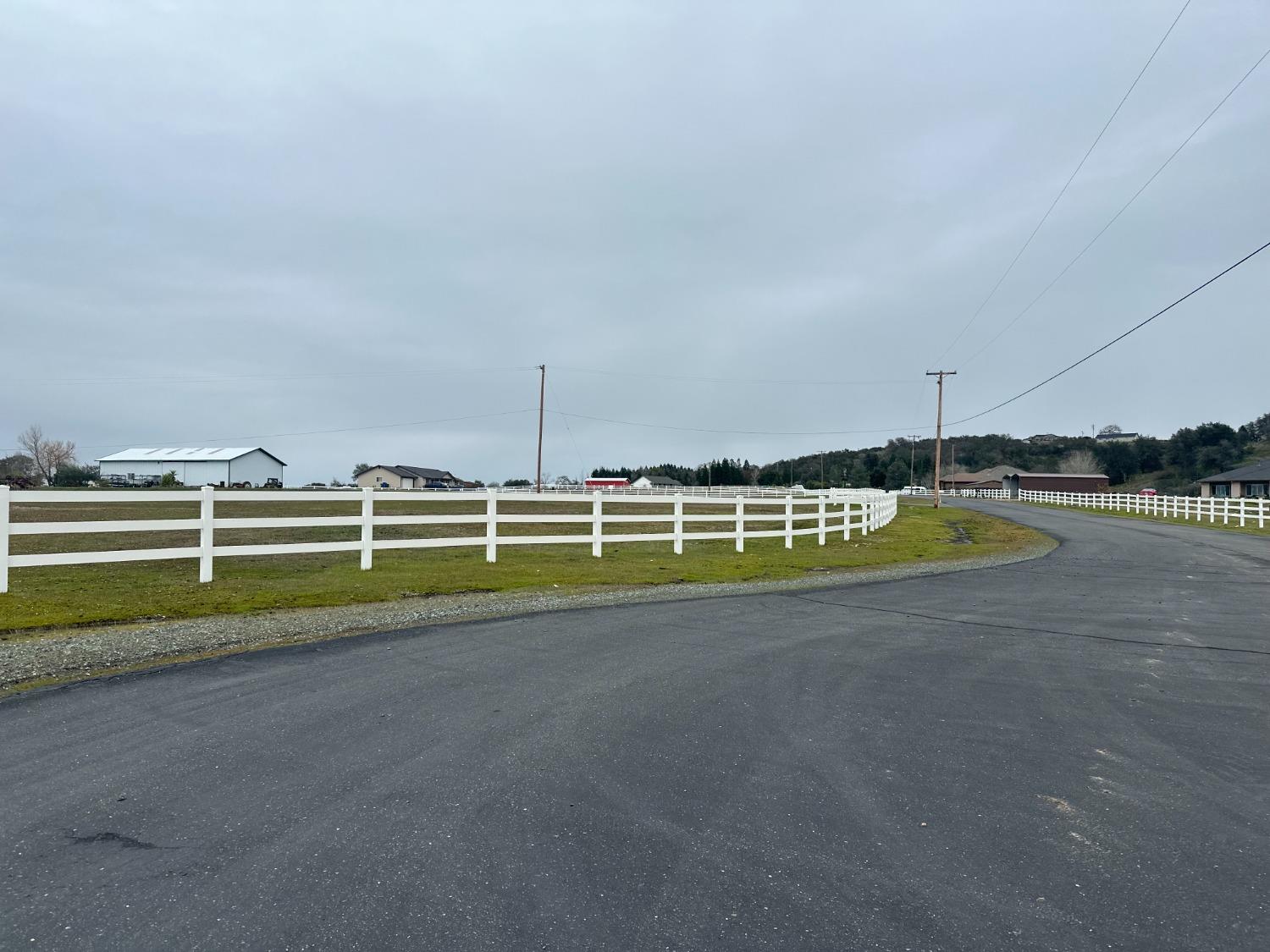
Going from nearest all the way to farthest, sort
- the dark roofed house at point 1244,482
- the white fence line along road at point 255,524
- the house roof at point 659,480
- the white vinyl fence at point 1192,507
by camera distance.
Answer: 1. the white fence line along road at point 255,524
2. the white vinyl fence at point 1192,507
3. the dark roofed house at point 1244,482
4. the house roof at point 659,480

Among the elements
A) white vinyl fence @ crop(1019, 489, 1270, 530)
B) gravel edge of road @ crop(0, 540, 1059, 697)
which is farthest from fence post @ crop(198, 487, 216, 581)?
white vinyl fence @ crop(1019, 489, 1270, 530)

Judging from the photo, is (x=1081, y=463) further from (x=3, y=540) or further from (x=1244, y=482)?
(x=3, y=540)

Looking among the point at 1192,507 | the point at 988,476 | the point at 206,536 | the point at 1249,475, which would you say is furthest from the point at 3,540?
the point at 988,476

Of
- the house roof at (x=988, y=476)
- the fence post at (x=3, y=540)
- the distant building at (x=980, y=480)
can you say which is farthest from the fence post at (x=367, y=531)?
the house roof at (x=988, y=476)

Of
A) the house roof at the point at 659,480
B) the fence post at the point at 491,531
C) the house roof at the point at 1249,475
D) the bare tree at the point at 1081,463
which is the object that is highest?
the bare tree at the point at 1081,463

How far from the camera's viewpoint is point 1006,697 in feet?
18.1

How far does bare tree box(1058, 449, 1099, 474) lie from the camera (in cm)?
11388

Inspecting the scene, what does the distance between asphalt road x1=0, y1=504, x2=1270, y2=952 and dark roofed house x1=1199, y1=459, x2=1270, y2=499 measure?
56.8 meters

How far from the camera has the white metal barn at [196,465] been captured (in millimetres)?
83000

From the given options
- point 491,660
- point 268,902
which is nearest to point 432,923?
point 268,902

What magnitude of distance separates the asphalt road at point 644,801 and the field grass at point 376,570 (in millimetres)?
3445

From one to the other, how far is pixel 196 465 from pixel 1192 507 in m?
88.0

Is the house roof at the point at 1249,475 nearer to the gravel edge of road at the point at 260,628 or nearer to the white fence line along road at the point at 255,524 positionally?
the white fence line along road at the point at 255,524

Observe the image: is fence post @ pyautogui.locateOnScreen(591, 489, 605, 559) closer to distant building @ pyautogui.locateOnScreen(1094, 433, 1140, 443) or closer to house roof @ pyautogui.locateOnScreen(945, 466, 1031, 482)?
house roof @ pyautogui.locateOnScreen(945, 466, 1031, 482)
